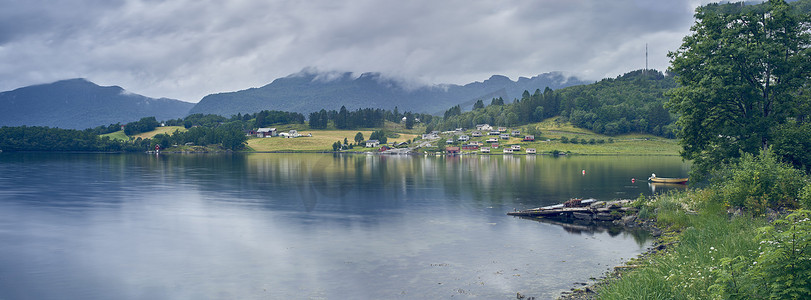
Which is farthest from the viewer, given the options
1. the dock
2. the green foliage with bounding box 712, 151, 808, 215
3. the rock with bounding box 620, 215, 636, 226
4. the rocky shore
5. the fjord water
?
the dock

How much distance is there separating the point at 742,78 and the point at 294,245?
4003 cm

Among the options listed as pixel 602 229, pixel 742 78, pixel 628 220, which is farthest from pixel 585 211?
pixel 742 78

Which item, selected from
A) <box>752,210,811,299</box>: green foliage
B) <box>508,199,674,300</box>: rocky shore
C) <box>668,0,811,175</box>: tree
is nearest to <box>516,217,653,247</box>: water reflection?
<box>508,199,674,300</box>: rocky shore

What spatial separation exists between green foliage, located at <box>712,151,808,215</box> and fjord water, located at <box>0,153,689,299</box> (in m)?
7.58

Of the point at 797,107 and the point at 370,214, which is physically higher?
the point at 797,107

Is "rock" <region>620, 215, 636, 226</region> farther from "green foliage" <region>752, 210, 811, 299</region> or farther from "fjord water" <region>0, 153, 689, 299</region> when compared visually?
"green foliage" <region>752, 210, 811, 299</region>

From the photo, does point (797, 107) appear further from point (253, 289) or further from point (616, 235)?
point (253, 289)

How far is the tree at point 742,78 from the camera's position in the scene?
42844mm

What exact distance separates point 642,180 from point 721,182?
185 feet

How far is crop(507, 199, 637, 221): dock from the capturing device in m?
50.4

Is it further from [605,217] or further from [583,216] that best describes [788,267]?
[583,216]

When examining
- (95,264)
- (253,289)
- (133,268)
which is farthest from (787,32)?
(95,264)

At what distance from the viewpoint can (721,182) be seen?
42.9 m

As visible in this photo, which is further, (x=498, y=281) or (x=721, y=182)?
(x=721, y=182)
